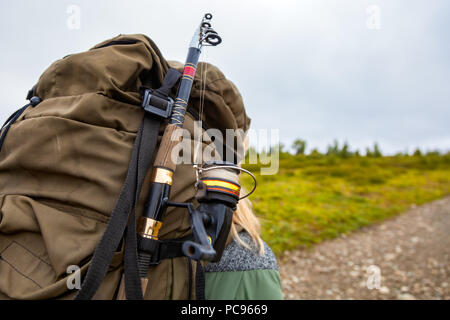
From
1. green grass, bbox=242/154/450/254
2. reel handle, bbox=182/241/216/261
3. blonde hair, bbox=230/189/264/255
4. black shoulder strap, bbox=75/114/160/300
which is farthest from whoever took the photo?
green grass, bbox=242/154/450/254

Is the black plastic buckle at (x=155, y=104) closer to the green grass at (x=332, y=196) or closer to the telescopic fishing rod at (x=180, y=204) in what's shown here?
the telescopic fishing rod at (x=180, y=204)

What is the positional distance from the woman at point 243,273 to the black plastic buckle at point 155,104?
3.13 ft

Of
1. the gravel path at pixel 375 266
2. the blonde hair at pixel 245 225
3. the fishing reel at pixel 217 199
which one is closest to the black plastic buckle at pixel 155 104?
the fishing reel at pixel 217 199

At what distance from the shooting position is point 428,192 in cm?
1316

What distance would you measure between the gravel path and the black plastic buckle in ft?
15.7

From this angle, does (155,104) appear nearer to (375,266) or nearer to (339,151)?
(375,266)

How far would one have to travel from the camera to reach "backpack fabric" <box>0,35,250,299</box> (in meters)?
1.46

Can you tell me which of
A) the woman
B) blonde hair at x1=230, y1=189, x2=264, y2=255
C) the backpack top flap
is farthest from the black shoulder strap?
blonde hair at x1=230, y1=189, x2=264, y2=255

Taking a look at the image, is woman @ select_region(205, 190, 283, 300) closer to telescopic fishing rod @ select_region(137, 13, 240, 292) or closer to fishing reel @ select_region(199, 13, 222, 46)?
telescopic fishing rod @ select_region(137, 13, 240, 292)

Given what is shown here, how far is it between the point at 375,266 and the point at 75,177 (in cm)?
680

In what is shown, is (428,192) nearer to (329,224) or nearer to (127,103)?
(329,224)

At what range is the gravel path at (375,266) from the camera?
216 inches

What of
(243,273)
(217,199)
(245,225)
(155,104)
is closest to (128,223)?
(217,199)

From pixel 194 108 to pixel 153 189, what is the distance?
2.20 feet
